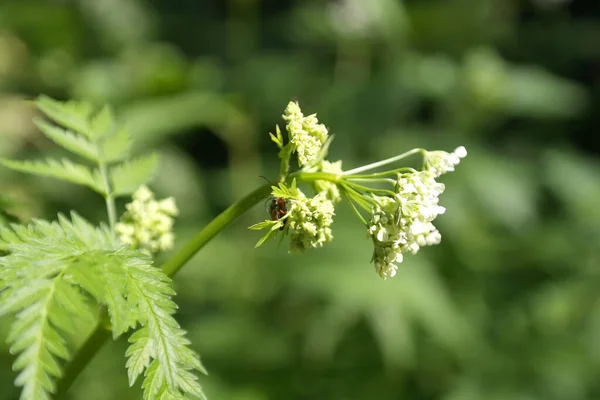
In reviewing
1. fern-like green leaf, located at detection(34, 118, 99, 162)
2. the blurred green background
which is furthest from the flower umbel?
the blurred green background

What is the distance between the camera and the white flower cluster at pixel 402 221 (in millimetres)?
1500

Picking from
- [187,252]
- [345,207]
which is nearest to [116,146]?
[187,252]

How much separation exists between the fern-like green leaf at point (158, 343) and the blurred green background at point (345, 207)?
2400 mm

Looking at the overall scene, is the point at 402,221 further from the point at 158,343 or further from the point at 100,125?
the point at 100,125

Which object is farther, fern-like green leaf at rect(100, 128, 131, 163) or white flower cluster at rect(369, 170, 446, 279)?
fern-like green leaf at rect(100, 128, 131, 163)

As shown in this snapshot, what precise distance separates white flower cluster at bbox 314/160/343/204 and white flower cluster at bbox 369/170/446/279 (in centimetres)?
13

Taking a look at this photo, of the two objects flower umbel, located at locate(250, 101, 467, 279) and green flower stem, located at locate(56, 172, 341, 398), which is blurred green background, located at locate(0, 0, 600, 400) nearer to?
green flower stem, located at locate(56, 172, 341, 398)

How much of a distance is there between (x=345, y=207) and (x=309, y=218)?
3.71m

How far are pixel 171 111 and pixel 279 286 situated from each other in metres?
1.48

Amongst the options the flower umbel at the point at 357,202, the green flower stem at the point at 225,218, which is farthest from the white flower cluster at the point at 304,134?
the green flower stem at the point at 225,218

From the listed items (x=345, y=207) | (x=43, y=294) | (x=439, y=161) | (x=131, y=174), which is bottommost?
(x=43, y=294)

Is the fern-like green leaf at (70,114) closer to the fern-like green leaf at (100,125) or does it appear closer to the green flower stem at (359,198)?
the fern-like green leaf at (100,125)

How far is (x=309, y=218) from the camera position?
1513 millimetres

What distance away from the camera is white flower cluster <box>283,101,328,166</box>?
1.48 meters
